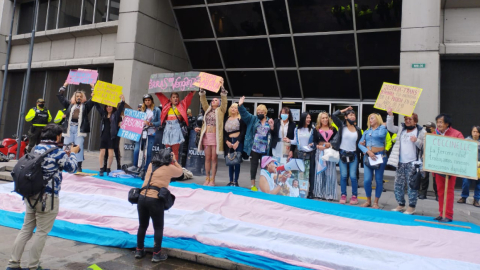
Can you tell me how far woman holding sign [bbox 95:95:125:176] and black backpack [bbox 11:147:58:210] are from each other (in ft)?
15.9

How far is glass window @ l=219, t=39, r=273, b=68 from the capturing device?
14.0 metres

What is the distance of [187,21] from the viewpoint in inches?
563

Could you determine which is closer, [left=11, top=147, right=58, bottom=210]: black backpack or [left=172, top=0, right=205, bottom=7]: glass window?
[left=11, top=147, right=58, bottom=210]: black backpack

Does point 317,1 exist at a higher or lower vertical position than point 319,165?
higher

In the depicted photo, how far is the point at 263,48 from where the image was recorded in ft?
45.8

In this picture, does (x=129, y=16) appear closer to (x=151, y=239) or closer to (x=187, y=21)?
(x=187, y=21)

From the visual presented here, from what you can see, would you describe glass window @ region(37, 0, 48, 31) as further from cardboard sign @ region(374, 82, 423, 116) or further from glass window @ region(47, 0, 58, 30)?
cardboard sign @ region(374, 82, 423, 116)

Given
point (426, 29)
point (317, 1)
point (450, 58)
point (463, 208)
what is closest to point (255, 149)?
point (463, 208)

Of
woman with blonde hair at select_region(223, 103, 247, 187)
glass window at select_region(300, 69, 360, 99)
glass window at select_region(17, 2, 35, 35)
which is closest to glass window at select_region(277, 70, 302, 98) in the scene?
glass window at select_region(300, 69, 360, 99)

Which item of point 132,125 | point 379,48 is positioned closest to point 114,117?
point 132,125

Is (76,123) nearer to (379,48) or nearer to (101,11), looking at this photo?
(101,11)

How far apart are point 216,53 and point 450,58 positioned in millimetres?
9148

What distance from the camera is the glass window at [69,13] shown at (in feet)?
51.3

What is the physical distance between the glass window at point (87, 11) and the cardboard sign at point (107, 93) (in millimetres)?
8583
